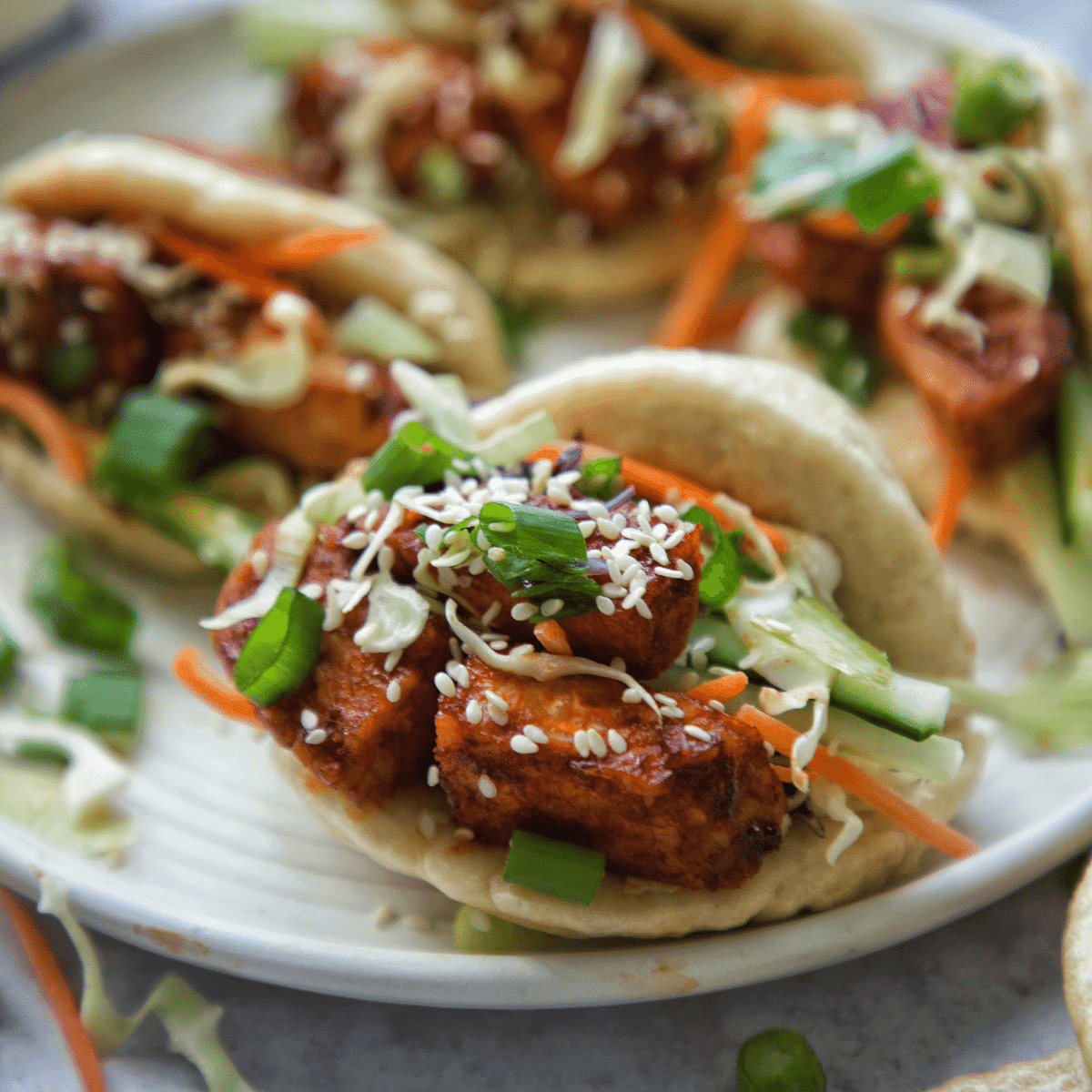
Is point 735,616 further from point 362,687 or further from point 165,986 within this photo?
point 165,986

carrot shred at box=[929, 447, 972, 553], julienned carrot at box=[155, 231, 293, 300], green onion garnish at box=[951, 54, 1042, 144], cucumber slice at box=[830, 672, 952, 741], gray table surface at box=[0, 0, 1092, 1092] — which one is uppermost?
green onion garnish at box=[951, 54, 1042, 144]

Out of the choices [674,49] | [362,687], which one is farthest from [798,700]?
[674,49]

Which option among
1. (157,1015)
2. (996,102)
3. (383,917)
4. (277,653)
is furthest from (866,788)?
(996,102)

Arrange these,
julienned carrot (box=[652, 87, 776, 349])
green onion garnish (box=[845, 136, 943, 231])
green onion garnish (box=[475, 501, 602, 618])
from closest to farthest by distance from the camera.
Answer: green onion garnish (box=[475, 501, 602, 618]) < green onion garnish (box=[845, 136, 943, 231]) < julienned carrot (box=[652, 87, 776, 349])

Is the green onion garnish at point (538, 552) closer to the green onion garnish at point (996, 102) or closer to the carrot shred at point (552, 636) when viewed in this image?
the carrot shred at point (552, 636)

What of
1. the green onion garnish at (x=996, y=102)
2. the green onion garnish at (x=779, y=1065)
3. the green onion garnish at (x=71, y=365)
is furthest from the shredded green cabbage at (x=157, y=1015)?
the green onion garnish at (x=996, y=102)

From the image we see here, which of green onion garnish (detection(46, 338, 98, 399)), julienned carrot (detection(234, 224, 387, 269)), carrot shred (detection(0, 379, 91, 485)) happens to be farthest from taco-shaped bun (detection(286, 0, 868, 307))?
carrot shred (detection(0, 379, 91, 485))

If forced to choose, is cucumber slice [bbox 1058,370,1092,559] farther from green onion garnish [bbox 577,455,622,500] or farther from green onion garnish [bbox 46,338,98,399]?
green onion garnish [bbox 46,338,98,399]
